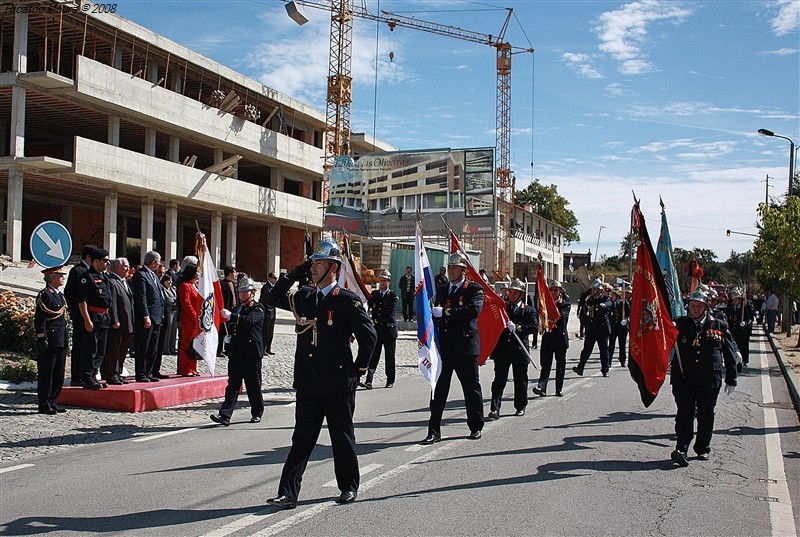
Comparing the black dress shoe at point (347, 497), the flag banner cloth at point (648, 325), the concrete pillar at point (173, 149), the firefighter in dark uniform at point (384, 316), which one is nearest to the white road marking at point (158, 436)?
the black dress shoe at point (347, 497)

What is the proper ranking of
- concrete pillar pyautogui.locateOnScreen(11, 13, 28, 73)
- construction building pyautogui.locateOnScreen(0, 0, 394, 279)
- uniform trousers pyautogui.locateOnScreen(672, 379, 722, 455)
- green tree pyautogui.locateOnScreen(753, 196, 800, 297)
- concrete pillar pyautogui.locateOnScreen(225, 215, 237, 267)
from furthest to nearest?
concrete pillar pyautogui.locateOnScreen(225, 215, 237, 267) < construction building pyautogui.locateOnScreen(0, 0, 394, 279) < concrete pillar pyautogui.locateOnScreen(11, 13, 28, 73) < green tree pyautogui.locateOnScreen(753, 196, 800, 297) < uniform trousers pyautogui.locateOnScreen(672, 379, 722, 455)

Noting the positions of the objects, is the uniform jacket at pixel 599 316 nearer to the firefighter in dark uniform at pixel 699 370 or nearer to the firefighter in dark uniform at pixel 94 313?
the firefighter in dark uniform at pixel 699 370

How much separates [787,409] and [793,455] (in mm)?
3908

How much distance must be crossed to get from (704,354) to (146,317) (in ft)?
25.3

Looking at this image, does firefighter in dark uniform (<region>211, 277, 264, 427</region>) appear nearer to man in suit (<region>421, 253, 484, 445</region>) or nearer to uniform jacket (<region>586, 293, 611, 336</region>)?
man in suit (<region>421, 253, 484, 445</region>)

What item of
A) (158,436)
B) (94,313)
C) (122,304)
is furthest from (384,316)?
(158,436)

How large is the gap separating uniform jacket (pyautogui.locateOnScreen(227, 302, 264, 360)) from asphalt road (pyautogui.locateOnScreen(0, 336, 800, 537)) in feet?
3.04

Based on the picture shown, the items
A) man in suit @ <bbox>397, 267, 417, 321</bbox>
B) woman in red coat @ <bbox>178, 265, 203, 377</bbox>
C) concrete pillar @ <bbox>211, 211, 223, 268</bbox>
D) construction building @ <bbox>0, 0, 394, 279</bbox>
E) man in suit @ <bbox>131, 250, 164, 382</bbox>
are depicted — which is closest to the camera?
man in suit @ <bbox>131, 250, 164, 382</bbox>

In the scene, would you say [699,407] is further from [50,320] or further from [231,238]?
[231,238]

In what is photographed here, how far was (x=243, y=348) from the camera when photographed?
31.3 feet

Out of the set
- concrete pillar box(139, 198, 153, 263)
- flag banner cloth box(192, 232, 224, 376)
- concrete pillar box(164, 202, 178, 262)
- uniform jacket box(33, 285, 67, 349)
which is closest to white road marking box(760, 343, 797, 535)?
flag banner cloth box(192, 232, 224, 376)

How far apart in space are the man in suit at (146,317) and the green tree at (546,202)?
294 ft

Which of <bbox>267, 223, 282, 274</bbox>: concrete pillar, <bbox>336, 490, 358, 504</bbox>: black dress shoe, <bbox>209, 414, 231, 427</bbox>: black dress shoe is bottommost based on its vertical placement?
<bbox>336, 490, 358, 504</bbox>: black dress shoe

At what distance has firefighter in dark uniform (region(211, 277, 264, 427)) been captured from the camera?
9.55 m
